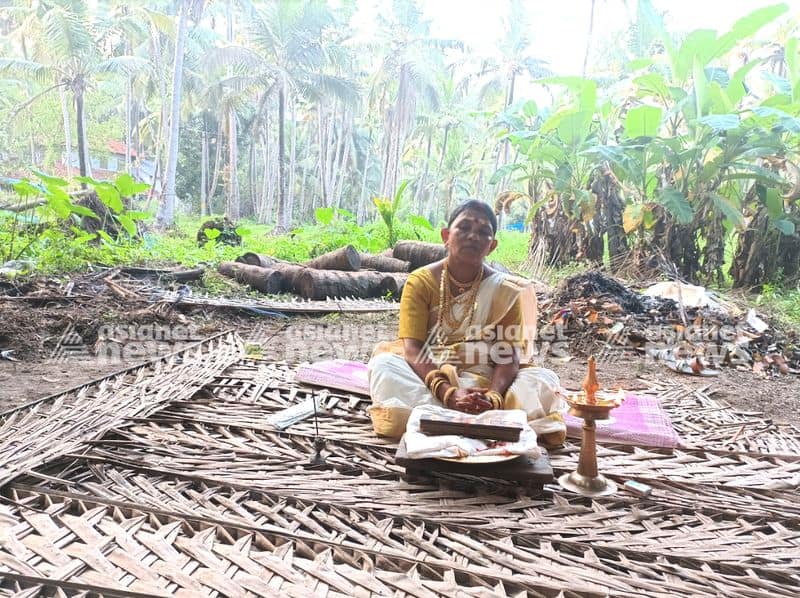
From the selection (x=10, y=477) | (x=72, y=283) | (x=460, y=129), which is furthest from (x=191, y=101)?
(x=10, y=477)

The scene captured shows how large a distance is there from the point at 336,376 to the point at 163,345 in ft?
7.24

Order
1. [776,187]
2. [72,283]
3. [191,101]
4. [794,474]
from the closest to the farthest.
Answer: [794,474], [72,283], [776,187], [191,101]

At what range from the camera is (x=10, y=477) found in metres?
1.95

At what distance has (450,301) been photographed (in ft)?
9.52

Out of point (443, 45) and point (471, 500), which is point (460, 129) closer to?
Result: point (443, 45)

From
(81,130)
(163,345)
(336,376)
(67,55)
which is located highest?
(67,55)

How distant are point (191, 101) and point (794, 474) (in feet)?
86.0

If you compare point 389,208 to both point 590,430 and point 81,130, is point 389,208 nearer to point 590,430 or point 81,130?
point 590,430

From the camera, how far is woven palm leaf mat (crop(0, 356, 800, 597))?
1516 millimetres

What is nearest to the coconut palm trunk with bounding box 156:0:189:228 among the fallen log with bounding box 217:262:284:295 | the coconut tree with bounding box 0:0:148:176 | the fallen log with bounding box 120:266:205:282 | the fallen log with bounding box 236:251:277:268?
the coconut tree with bounding box 0:0:148:176

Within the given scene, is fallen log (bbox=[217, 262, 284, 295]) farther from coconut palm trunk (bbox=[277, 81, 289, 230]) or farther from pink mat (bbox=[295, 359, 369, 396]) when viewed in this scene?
coconut palm trunk (bbox=[277, 81, 289, 230])

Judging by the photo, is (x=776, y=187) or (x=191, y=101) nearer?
(x=776, y=187)

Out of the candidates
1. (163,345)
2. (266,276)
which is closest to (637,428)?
(163,345)

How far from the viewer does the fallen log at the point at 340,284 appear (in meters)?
7.34
